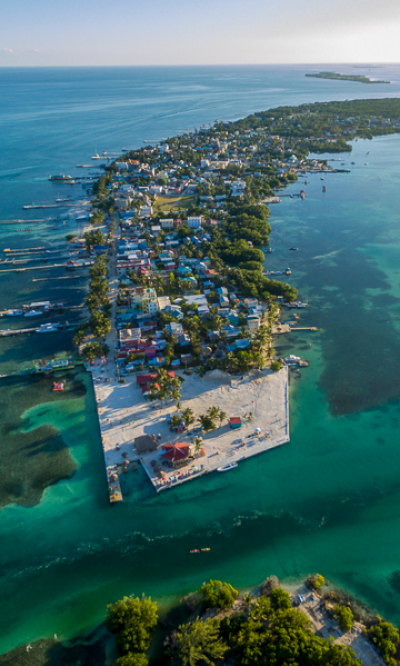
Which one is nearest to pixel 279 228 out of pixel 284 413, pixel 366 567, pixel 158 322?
pixel 158 322

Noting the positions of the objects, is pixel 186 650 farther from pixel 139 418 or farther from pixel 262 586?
pixel 139 418

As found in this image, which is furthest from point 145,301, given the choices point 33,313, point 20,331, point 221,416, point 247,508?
point 247,508

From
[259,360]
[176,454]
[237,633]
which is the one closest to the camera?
[237,633]

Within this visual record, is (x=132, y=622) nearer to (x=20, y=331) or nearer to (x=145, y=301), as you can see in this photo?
(x=145, y=301)

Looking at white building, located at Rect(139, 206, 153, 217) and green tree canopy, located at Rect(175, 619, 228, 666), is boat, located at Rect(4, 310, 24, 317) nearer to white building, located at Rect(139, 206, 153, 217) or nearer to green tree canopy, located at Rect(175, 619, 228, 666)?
white building, located at Rect(139, 206, 153, 217)

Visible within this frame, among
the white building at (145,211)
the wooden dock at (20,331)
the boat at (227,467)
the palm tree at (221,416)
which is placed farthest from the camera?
the white building at (145,211)

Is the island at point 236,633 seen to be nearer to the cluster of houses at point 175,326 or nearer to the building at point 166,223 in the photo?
the cluster of houses at point 175,326

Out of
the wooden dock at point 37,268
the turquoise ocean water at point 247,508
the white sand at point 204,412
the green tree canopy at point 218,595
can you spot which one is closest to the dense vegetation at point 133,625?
the turquoise ocean water at point 247,508
